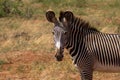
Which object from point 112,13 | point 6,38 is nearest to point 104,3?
point 112,13

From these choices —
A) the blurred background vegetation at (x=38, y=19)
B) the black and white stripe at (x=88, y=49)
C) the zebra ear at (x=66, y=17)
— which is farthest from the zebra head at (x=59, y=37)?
the blurred background vegetation at (x=38, y=19)

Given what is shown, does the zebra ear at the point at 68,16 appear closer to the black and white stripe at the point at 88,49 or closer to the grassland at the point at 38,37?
the black and white stripe at the point at 88,49

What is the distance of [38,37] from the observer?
543 inches

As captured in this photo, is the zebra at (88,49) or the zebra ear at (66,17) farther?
the zebra at (88,49)

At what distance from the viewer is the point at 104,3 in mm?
21641

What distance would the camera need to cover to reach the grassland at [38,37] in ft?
33.2

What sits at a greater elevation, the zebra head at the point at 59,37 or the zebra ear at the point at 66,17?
the zebra ear at the point at 66,17

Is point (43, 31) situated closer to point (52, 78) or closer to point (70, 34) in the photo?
point (52, 78)

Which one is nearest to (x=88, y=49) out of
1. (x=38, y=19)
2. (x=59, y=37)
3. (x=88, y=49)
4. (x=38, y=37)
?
(x=88, y=49)

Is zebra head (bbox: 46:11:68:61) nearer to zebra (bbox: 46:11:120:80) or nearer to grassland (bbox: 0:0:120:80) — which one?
zebra (bbox: 46:11:120:80)

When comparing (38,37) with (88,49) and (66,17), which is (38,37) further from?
(66,17)

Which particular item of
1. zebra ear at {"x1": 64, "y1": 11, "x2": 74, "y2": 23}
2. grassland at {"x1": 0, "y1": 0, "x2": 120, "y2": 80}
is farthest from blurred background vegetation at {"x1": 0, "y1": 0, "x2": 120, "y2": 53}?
zebra ear at {"x1": 64, "y1": 11, "x2": 74, "y2": 23}

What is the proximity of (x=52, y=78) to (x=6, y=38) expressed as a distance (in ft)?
15.6

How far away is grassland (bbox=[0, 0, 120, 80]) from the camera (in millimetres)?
10125
